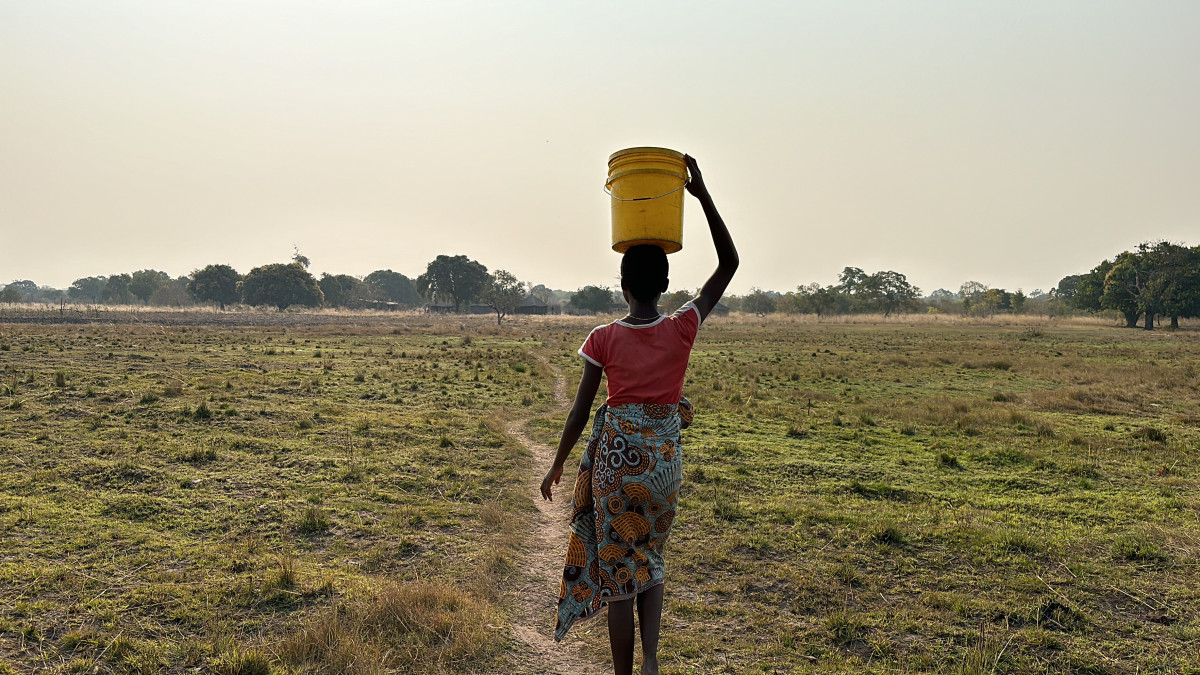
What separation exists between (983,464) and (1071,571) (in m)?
4.96

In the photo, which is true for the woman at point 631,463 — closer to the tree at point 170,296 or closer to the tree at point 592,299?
the tree at point 592,299

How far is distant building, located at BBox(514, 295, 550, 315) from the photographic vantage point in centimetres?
11712

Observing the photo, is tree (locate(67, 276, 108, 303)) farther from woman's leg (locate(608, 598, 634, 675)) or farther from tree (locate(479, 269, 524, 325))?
woman's leg (locate(608, 598, 634, 675))

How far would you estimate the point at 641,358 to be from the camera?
3.45 metres

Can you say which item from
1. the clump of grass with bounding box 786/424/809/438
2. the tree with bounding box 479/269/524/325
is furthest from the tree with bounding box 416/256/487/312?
the clump of grass with bounding box 786/424/809/438

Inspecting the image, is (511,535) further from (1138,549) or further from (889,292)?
(889,292)

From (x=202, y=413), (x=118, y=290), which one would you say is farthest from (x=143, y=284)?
(x=202, y=413)

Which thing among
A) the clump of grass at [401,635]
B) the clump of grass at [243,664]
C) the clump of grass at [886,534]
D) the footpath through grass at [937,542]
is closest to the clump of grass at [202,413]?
the footpath through grass at [937,542]

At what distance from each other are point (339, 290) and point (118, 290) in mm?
51124

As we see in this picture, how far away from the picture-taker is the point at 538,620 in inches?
211

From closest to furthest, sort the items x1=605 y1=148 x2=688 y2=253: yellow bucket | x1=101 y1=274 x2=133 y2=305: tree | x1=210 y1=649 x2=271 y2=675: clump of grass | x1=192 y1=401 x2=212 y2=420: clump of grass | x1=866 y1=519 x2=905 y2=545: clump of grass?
1. x1=605 y1=148 x2=688 y2=253: yellow bucket
2. x1=210 y1=649 x2=271 y2=675: clump of grass
3. x1=866 y1=519 x2=905 y2=545: clump of grass
4. x1=192 y1=401 x2=212 y2=420: clump of grass
5. x1=101 y1=274 x2=133 y2=305: tree

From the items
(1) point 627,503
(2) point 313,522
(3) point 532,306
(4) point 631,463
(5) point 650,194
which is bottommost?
(2) point 313,522

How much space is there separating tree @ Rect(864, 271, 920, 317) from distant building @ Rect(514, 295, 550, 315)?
2244 inches

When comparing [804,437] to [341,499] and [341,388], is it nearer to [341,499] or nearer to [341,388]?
[341,499]
